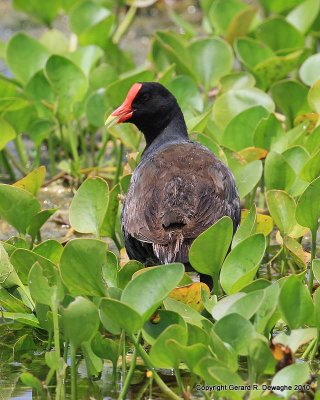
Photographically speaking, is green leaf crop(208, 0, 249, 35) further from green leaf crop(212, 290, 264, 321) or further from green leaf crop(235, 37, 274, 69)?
green leaf crop(212, 290, 264, 321)

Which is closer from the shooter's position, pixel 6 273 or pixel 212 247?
pixel 212 247

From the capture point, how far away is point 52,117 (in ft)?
25.1

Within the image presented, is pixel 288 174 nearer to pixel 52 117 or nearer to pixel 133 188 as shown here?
pixel 133 188

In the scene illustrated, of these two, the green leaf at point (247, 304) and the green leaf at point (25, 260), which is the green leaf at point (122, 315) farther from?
the green leaf at point (25, 260)

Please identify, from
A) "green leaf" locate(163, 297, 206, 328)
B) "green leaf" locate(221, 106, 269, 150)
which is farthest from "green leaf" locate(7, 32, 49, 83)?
"green leaf" locate(163, 297, 206, 328)

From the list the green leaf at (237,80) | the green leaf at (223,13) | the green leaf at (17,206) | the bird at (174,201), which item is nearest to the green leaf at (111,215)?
the bird at (174,201)

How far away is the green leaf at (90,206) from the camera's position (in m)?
5.42

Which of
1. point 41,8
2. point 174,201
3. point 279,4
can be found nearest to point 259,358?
point 174,201

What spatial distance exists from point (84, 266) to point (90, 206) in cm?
100

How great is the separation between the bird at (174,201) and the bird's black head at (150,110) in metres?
0.27

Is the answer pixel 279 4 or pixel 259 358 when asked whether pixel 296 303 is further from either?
pixel 279 4

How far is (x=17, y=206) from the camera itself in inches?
221

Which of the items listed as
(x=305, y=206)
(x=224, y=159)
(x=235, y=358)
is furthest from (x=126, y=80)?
(x=235, y=358)

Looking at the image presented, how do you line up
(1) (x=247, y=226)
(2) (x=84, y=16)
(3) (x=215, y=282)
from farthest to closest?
(2) (x=84, y=16) → (1) (x=247, y=226) → (3) (x=215, y=282)
